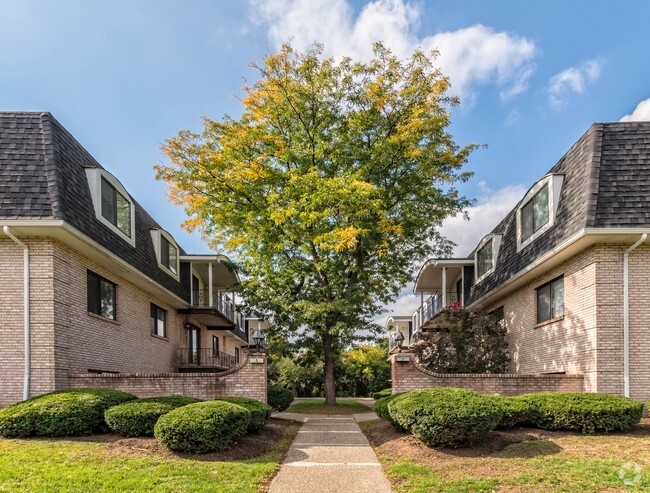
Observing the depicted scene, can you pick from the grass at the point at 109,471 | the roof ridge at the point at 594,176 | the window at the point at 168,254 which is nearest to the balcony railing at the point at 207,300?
the window at the point at 168,254

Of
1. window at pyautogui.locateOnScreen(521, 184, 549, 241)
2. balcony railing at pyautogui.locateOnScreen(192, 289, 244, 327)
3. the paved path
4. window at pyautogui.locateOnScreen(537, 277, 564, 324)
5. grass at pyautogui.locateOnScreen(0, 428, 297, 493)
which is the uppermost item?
window at pyautogui.locateOnScreen(521, 184, 549, 241)

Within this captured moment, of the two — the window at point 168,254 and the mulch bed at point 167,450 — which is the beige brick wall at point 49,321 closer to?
the mulch bed at point 167,450

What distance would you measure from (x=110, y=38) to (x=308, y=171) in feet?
22.5

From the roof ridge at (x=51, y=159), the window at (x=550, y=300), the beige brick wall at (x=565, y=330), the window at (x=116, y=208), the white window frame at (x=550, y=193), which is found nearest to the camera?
the roof ridge at (x=51, y=159)

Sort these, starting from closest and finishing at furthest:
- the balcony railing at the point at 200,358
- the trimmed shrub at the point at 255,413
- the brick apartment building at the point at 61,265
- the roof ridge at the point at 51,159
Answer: the trimmed shrub at the point at 255,413, the roof ridge at the point at 51,159, the brick apartment building at the point at 61,265, the balcony railing at the point at 200,358

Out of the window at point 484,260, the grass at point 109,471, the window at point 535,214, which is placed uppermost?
the window at point 535,214

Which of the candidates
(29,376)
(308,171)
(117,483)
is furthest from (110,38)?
(117,483)

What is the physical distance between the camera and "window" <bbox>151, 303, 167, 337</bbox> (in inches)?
696

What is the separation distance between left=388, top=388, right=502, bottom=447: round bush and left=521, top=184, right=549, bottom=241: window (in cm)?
693

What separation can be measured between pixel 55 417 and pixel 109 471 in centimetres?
268

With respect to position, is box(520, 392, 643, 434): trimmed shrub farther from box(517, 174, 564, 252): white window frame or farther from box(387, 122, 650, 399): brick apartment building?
box(517, 174, 564, 252): white window frame

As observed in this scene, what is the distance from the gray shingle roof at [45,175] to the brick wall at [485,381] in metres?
8.19

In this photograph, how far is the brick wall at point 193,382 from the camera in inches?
448

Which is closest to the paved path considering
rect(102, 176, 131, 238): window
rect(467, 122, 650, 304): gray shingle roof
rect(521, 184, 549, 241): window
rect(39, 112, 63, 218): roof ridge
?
rect(467, 122, 650, 304): gray shingle roof
